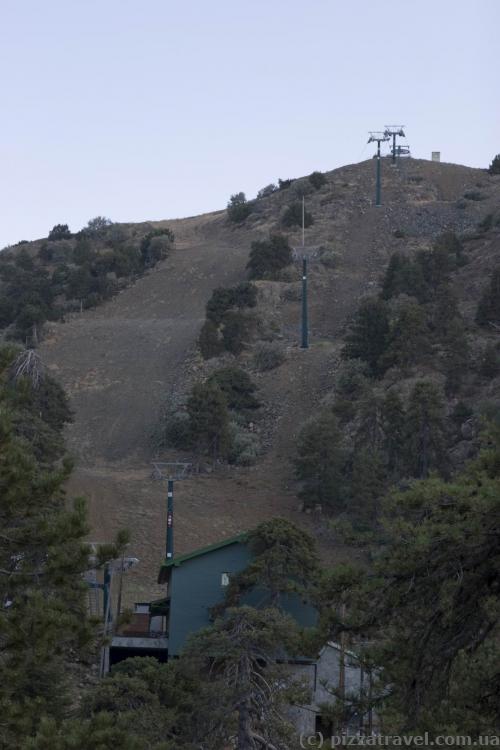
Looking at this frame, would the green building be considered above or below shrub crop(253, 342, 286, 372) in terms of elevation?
below

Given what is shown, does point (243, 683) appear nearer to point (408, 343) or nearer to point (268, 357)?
point (408, 343)

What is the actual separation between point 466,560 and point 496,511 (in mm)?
493

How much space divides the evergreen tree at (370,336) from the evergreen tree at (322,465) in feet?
32.5

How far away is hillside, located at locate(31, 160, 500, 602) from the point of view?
139 ft

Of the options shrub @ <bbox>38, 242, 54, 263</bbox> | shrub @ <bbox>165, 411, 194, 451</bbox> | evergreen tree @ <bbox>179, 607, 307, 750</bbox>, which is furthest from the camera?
shrub @ <bbox>38, 242, 54, 263</bbox>

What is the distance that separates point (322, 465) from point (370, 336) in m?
13.1

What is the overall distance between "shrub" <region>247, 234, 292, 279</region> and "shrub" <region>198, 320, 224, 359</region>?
1192 centimetres

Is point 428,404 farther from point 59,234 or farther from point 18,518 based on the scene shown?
point 59,234

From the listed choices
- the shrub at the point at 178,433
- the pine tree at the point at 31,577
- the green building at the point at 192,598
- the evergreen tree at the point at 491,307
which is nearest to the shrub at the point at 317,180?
the evergreen tree at the point at 491,307

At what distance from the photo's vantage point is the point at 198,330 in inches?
2586

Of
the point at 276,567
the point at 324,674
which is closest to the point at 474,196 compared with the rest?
the point at 276,567

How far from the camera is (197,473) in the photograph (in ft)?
153

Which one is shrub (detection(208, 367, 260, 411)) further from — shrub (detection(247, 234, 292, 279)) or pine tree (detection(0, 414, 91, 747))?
pine tree (detection(0, 414, 91, 747))

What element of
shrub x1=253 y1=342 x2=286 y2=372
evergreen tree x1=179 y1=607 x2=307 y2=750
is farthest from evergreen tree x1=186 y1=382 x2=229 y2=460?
evergreen tree x1=179 y1=607 x2=307 y2=750
